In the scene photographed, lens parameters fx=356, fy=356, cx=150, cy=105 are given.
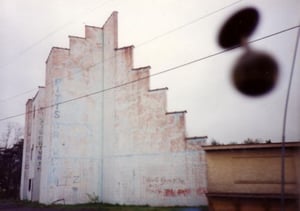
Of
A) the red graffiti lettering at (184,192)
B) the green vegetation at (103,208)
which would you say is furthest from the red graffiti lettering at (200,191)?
the green vegetation at (103,208)

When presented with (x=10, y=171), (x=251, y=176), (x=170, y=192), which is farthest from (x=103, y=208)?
(x=10, y=171)

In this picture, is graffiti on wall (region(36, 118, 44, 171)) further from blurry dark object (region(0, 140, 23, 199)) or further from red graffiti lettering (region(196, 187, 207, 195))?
red graffiti lettering (region(196, 187, 207, 195))

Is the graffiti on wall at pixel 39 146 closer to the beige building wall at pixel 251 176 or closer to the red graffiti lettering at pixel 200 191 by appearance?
the red graffiti lettering at pixel 200 191

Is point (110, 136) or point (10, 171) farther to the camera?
point (10, 171)

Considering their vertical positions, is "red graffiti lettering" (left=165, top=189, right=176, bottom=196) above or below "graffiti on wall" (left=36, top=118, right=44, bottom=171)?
below

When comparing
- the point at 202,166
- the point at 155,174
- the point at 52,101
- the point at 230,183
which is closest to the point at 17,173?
the point at 52,101

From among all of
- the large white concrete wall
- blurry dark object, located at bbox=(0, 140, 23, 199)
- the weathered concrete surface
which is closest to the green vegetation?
the weathered concrete surface

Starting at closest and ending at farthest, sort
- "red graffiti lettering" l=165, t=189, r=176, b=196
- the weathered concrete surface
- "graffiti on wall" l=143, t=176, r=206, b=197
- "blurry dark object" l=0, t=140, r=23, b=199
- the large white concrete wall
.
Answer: "graffiti on wall" l=143, t=176, r=206, b=197 < "red graffiti lettering" l=165, t=189, r=176, b=196 < the weathered concrete surface < the large white concrete wall < "blurry dark object" l=0, t=140, r=23, b=199

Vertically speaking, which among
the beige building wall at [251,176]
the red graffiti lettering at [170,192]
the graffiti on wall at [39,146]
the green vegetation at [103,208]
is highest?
the graffiti on wall at [39,146]

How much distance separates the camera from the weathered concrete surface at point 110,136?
22.8m

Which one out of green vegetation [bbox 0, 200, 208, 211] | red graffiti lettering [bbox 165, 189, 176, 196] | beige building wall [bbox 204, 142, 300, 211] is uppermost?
beige building wall [bbox 204, 142, 300, 211]

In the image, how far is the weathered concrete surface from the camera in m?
22.8

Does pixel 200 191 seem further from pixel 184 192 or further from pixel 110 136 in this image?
pixel 110 136

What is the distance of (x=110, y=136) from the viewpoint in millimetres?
26531
